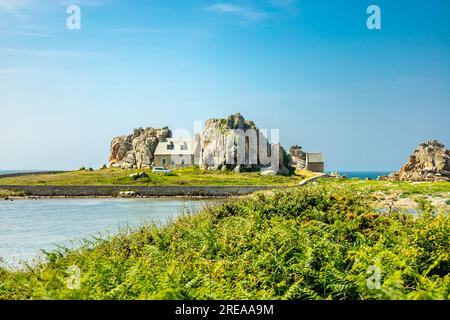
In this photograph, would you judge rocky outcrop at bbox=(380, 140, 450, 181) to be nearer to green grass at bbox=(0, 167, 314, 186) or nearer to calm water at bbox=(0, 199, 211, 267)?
green grass at bbox=(0, 167, 314, 186)

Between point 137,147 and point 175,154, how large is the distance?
35.8 feet

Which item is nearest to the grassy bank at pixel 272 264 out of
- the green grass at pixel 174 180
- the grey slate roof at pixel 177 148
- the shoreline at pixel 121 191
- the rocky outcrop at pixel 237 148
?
the shoreline at pixel 121 191

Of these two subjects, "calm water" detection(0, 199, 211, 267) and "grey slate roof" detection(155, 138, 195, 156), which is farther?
"grey slate roof" detection(155, 138, 195, 156)

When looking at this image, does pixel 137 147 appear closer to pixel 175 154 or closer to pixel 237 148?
pixel 175 154

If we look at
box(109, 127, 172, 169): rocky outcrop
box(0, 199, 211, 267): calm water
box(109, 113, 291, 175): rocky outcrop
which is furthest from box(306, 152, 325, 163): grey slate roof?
box(0, 199, 211, 267): calm water

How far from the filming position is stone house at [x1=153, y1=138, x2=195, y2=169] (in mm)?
86188

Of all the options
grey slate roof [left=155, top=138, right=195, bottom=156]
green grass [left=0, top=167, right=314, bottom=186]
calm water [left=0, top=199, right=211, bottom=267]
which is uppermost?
grey slate roof [left=155, top=138, right=195, bottom=156]

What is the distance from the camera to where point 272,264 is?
7836mm

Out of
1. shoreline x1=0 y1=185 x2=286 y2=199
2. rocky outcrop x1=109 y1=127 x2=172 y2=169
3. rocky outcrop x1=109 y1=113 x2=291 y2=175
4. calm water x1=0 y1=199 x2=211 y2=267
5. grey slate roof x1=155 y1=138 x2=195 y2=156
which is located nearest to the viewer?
calm water x1=0 y1=199 x2=211 y2=267

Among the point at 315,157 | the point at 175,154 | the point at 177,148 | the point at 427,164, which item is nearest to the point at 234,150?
Answer: the point at 175,154

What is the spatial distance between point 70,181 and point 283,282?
6447 centimetres

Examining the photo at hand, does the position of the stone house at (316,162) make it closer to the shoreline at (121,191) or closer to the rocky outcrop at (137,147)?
the shoreline at (121,191)

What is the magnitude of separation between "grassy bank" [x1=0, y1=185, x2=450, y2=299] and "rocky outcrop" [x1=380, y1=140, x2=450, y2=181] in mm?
58871
